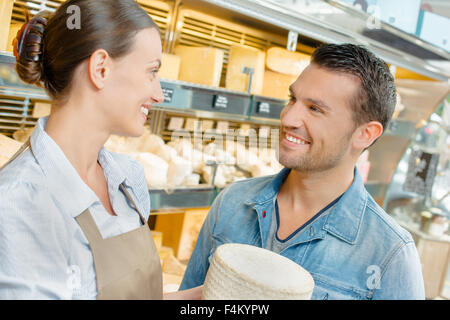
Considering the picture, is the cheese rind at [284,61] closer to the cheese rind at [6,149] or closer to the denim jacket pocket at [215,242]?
the denim jacket pocket at [215,242]

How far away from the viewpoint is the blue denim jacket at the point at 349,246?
113 centimetres

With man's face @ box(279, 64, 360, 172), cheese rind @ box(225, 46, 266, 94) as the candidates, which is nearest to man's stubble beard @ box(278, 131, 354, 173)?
man's face @ box(279, 64, 360, 172)

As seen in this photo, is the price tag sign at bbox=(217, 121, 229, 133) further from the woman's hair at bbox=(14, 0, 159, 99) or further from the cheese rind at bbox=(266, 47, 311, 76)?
the woman's hair at bbox=(14, 0, 159, 99)

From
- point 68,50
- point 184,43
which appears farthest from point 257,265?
point 184,43

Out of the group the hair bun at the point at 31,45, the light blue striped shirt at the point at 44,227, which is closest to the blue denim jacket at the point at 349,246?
the light blue striped shirt at the point at 44,227

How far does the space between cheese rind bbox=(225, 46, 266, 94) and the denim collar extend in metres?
1.00

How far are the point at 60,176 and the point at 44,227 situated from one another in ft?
0.44

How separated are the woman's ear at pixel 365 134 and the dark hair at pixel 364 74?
2 cm

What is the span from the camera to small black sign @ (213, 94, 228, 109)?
1935 millimetres

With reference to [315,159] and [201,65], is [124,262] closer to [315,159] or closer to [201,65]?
[315,159]

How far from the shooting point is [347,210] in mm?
1245

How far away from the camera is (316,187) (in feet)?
4.33

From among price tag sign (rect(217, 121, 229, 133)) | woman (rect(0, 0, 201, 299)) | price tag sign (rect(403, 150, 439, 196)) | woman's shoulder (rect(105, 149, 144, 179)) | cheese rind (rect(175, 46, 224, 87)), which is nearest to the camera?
woman (rect(0, 0, 201, 299))
